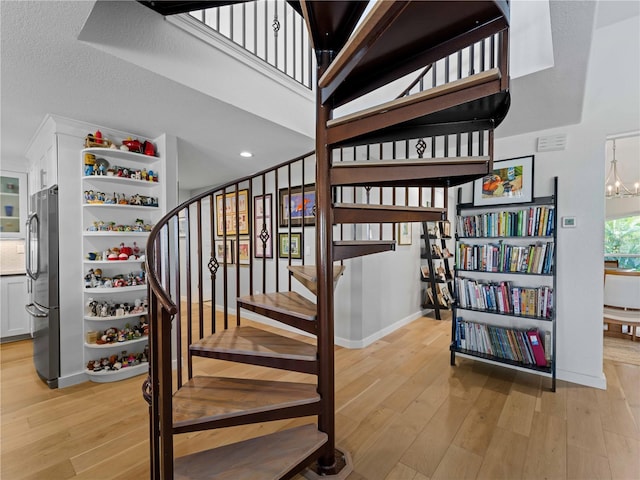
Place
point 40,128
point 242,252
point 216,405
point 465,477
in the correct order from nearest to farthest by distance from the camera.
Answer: point 216,405 < point 465,477 < point 40,128 < point 242,252

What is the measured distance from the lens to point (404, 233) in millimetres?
4285

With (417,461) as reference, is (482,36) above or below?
above

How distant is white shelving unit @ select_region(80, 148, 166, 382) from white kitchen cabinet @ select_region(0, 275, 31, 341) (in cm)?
188

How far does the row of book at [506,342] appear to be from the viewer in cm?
250

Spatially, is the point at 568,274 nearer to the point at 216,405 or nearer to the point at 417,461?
A: the point at 417,461

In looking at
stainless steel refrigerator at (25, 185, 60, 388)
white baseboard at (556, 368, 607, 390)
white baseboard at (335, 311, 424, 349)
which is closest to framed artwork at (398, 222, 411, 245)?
white baseboard at (335, 311, 424, 349)

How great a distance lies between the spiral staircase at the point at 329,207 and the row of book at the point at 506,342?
64.6 inches

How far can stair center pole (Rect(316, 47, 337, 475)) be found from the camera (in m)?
1.55

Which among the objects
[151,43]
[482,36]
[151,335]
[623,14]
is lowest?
[151,335]

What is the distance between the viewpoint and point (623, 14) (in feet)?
6.77

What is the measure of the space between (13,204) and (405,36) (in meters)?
5.07

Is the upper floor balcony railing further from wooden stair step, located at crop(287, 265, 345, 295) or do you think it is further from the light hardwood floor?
the light hardwood floor

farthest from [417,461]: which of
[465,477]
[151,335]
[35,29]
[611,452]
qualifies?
[35,29]

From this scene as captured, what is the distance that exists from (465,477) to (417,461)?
24 centimetres
